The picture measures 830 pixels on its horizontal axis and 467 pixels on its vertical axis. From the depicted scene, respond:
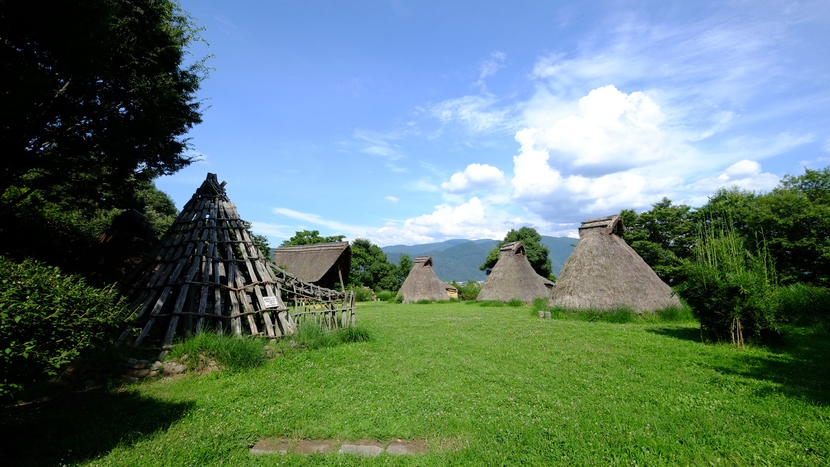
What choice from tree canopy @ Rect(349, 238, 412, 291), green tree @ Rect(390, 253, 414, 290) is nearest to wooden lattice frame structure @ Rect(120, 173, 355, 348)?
tree canopy @ Rect(349, 238, 412, 291)

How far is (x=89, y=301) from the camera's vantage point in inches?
170

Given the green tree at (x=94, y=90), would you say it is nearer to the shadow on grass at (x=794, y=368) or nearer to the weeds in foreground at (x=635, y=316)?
the shadow on grass at (x=794, y=368)

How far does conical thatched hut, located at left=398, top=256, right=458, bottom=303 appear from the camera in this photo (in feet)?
98.6

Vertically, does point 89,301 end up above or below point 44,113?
below

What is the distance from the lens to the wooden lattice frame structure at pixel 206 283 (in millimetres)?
8336

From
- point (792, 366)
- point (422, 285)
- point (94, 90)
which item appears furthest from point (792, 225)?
point (94, 90)

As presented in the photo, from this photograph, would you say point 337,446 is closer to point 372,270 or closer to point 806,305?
point 806,305

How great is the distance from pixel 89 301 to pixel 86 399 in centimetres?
278

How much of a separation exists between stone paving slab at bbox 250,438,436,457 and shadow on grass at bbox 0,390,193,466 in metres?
1.63

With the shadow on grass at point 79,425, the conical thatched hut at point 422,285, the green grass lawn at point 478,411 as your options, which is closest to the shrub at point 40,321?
the shadow on grass at point 79,425

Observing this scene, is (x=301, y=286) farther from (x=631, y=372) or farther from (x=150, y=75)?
(x=631, y=372)

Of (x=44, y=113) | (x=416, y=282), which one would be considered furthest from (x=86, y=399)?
(x=416, y=282)

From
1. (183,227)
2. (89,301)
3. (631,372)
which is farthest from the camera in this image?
(183,227)

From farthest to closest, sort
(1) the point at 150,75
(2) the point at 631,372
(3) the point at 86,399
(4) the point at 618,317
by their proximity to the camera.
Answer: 1. (4) the point at 618,317
2. (1) the point at 150,75
3. (2) the point at 631,372
4. (3) the point at 86,399
